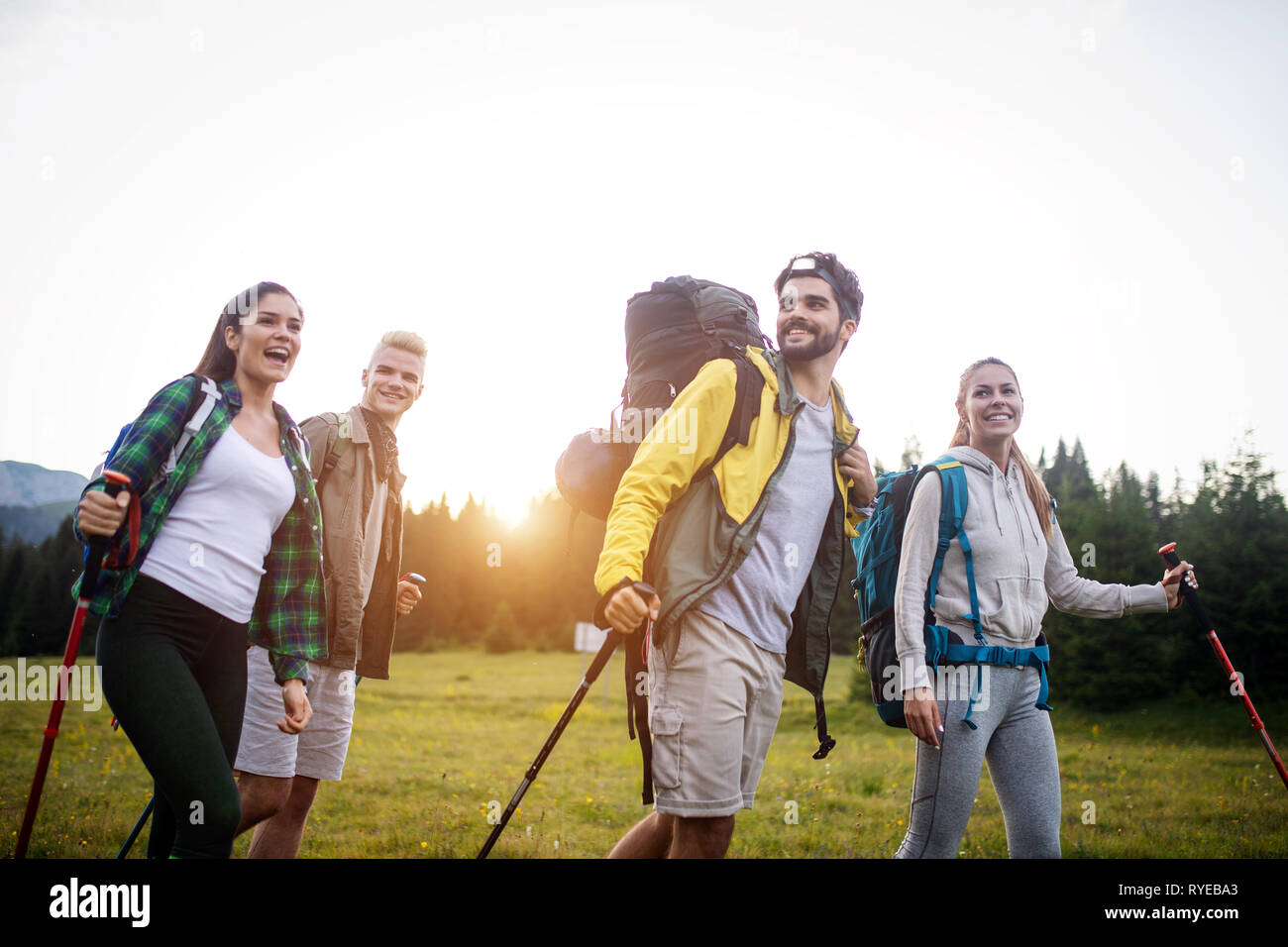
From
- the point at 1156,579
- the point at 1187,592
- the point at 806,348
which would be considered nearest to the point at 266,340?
the point at 806,348

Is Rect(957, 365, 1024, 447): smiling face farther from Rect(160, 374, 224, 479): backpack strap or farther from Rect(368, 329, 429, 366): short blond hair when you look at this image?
Rect(160, 374, 224, 479): backpack strap

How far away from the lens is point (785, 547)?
334 cm

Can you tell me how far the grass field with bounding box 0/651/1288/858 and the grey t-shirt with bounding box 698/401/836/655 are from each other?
326 centimetres

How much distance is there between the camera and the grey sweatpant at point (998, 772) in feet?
12.0

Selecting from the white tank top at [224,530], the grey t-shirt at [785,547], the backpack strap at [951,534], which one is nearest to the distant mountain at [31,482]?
the white tank top at [224,530]

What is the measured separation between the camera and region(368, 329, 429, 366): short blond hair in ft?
15.9

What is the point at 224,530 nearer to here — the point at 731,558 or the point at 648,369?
the point at 648,369

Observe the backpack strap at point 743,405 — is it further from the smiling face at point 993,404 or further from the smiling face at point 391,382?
the smiling face at point 391,382

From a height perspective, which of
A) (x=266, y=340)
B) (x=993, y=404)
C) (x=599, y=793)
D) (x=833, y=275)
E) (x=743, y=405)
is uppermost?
(x=833, y=275)

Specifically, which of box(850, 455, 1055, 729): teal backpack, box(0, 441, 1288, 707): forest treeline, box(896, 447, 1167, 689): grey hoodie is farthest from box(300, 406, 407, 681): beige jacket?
box(0, 441, 1288, 707): forest treeline

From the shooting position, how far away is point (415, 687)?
30109mm

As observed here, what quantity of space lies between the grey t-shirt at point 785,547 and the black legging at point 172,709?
1862 millimetres

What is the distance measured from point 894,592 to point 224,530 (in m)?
3.13
